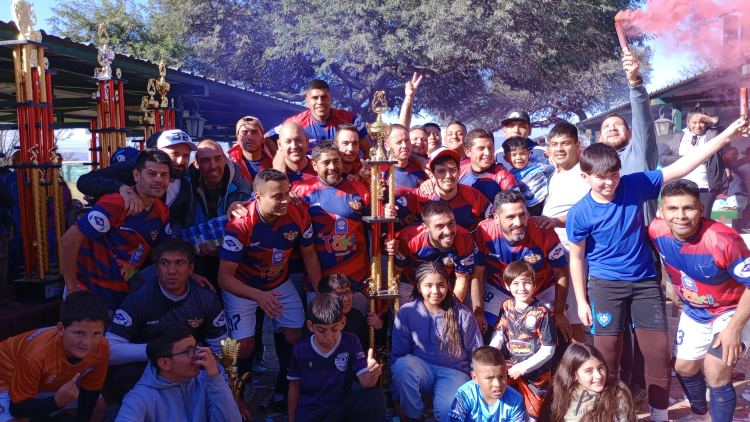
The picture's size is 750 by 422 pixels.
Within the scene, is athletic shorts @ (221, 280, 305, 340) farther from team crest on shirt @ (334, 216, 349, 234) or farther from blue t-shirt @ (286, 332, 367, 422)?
blue t-shirt @ (286, 332, 367, 422)

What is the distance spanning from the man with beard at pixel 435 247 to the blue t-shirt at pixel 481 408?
0.86m

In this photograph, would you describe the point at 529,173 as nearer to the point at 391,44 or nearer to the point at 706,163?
the point at 706,163

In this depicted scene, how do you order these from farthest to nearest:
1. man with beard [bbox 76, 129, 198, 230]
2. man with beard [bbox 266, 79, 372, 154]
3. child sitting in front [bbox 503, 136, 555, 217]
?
man with beard [bbox 266, 79, 372, 154]
child sitting in front [bbox 503, 136, 555, 217]
man with beard [bbox 76, 129, 198, 230]

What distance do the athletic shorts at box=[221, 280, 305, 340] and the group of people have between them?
0.05 feet

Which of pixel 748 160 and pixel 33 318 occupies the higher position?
pixel 748 160

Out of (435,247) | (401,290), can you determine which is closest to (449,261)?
(435,247)

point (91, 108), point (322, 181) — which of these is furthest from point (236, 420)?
point (91, 108)

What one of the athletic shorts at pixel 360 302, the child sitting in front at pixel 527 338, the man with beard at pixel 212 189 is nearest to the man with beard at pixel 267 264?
the athletic shorts at pixel 360 302

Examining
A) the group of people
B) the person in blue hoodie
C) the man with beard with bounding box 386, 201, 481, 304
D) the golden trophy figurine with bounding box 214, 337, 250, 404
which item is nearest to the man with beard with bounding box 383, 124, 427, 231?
the group of people

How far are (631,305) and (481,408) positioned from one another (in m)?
1.29

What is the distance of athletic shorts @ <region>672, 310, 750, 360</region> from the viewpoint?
354cm

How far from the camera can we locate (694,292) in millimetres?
3654

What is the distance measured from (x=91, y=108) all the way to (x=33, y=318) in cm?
1010

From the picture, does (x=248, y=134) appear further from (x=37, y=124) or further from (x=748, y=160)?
(x=748, y=160)
